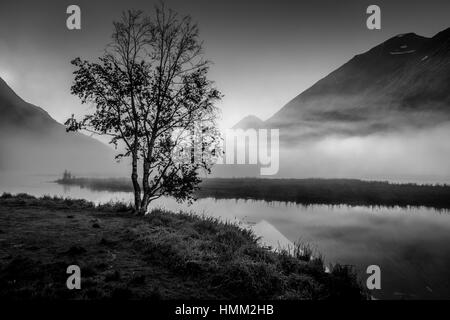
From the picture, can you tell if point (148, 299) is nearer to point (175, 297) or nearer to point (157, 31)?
point (175, 297)

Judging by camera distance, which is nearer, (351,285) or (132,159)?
(351,285)

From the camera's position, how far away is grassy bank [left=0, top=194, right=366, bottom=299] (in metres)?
6.21

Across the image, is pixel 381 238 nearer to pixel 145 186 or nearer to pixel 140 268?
pixel 145 186

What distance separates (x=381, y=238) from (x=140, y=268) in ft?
76.2

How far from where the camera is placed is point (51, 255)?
802 cm

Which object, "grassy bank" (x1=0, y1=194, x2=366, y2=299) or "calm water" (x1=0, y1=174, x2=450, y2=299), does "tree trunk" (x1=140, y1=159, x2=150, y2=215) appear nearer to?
"grassy bank" (x1=0, y1=194, x2=366, y2=299)

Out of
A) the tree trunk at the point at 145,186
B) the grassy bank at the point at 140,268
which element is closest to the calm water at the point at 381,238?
the grassy bank at the point at 140,268

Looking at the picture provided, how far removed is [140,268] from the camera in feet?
25.3

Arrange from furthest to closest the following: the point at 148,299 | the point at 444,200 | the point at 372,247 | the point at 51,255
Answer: the point at 444,200
the point at 372,247
the point at 51,255
the point at 148,299

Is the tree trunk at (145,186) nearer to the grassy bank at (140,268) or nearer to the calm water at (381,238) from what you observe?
the grassy bank at (140,268)

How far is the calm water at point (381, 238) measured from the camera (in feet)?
43.3

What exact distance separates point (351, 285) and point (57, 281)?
32.0 feet
